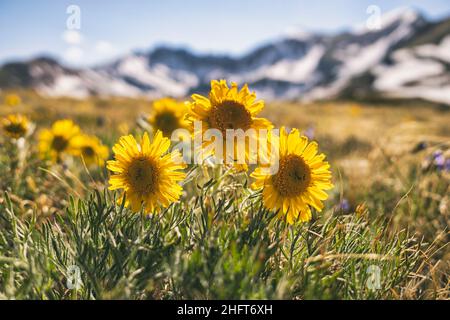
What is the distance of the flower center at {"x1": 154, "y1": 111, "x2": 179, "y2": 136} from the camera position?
3824mm

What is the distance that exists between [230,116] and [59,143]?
263 centimetres

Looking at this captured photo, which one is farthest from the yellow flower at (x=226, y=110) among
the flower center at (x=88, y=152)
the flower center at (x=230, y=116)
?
the flower center at (x=88, y=152)

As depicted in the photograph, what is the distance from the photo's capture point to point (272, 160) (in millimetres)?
1934

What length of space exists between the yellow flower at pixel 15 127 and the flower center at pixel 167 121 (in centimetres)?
119

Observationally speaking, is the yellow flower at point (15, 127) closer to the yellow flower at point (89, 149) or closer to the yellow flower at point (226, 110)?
the yellow flower at point (89, 149)

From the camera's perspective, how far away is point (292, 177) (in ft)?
6.33

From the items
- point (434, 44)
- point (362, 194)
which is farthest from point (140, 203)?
point (434, 44)

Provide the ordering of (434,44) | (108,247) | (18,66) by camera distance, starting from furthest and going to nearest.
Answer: (18,66) → (434,44) → (108,247)

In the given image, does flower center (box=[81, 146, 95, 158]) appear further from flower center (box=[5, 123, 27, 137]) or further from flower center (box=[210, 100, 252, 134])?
flower center (box=[210, 100, 252, 134])

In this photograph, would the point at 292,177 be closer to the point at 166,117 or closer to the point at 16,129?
the point at 166,117

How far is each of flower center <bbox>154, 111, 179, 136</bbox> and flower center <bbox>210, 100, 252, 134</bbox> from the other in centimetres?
183
